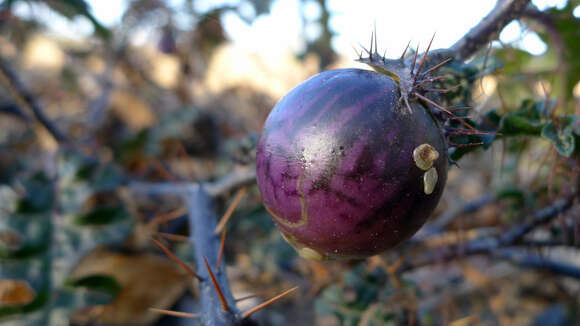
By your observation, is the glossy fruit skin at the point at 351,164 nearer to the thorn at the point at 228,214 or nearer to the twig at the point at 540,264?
the thorn at the point at 228,214

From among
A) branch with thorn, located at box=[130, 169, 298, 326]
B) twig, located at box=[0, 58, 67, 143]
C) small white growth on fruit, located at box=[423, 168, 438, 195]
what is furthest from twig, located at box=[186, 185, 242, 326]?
twig, located at box=[0, 58, 67, 143]

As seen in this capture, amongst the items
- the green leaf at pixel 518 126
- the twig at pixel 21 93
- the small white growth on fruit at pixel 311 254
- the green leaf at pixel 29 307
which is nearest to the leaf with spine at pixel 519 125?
the green leaf at pixel 518 126

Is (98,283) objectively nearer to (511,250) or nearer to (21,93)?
(21,93)

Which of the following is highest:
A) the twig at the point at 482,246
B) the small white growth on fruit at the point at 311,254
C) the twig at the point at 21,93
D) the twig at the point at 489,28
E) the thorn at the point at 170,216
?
the twig at the point at 21,93

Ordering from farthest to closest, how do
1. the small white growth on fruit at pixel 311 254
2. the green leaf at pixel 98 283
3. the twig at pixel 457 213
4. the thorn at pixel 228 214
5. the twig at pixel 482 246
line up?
the twig at pixel 457 213 < the green leaf at pixel 98 283 < the twig at pixel 482 246 < the thorn at pixel 228 214 < the small white growth on fruit at pixel 311 254

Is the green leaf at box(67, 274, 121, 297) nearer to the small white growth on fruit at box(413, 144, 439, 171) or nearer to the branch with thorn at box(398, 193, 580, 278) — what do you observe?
the branch with thorn at box(398, 193, 580, 278)

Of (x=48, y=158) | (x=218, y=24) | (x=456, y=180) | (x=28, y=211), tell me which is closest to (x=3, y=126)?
(x=48, y=158)
